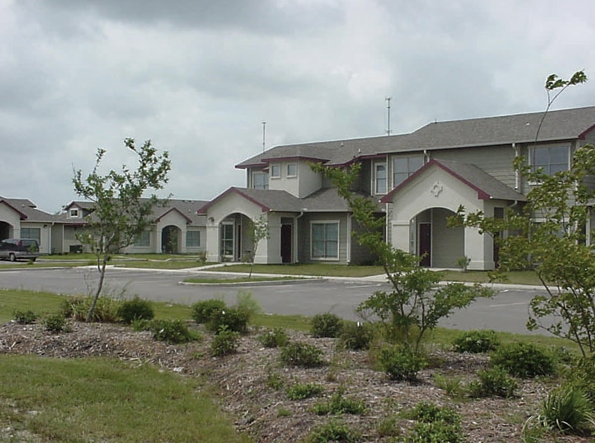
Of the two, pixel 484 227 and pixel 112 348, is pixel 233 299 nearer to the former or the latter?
pixel 112 348

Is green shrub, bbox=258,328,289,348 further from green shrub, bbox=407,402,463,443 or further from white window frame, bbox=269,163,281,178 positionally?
white window frame, bbox=269,163,281,178

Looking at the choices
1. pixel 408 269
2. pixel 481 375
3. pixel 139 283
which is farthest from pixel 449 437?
pixel 139 283

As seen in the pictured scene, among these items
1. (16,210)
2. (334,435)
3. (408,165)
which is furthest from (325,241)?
(334,435)

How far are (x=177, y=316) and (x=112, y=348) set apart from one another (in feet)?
14.4

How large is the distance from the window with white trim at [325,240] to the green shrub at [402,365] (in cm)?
3254

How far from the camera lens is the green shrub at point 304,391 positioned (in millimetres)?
7934

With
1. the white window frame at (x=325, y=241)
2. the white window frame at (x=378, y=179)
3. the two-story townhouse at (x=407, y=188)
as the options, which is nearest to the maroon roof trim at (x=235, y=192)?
the two-story townhouse at (x=407, y=188)

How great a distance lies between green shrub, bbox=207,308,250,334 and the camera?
40.5 feet

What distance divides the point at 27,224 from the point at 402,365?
57.1 m

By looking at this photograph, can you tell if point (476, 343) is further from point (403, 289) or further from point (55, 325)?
point (55, 325)

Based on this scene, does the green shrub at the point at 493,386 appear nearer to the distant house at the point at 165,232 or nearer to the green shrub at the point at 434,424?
the green shrub at the point at 434,424

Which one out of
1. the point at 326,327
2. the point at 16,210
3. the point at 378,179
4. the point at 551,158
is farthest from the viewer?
the point at 16,210

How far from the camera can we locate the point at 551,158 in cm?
3388

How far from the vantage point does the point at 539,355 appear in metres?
8.92
